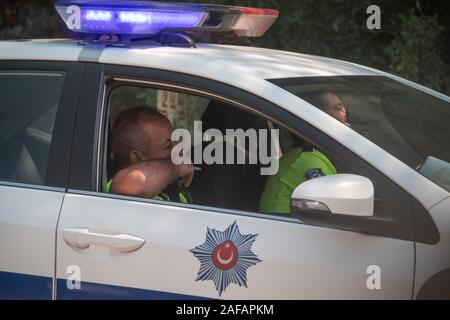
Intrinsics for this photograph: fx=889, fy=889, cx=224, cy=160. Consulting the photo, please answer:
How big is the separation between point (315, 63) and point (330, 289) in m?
1.12

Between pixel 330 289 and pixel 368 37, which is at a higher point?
pixel 368 37

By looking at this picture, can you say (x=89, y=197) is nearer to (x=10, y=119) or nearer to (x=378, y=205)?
(x=10, y=119)

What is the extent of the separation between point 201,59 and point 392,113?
79 centimetres

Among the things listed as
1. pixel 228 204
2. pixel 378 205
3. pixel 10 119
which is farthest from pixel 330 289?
pixel 10 119

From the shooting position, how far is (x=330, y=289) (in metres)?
2.98

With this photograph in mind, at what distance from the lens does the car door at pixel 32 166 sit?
3268 millimetres

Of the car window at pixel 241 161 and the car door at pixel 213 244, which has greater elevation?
the car window at pixel 241 161

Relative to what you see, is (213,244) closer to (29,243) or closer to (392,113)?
(29,243)

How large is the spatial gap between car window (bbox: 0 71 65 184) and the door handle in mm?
295

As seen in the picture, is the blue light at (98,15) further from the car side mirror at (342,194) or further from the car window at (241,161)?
the car side mirror at (342,194)

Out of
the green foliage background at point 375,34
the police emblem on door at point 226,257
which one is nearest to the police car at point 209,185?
the police emblem on door at point 226,257

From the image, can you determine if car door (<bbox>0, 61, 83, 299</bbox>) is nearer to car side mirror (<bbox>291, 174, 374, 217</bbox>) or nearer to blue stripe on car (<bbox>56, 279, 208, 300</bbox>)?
blue stripe on car (<bbox>56, 279, 208, 300</bbox>)

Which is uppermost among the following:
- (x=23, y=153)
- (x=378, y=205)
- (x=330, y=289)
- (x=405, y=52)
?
(x=405, y=52)

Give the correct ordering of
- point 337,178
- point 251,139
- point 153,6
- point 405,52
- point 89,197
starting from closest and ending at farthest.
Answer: point 337,178 → point 89,197 → point 153,6 → point 251,139 → point 405,52
